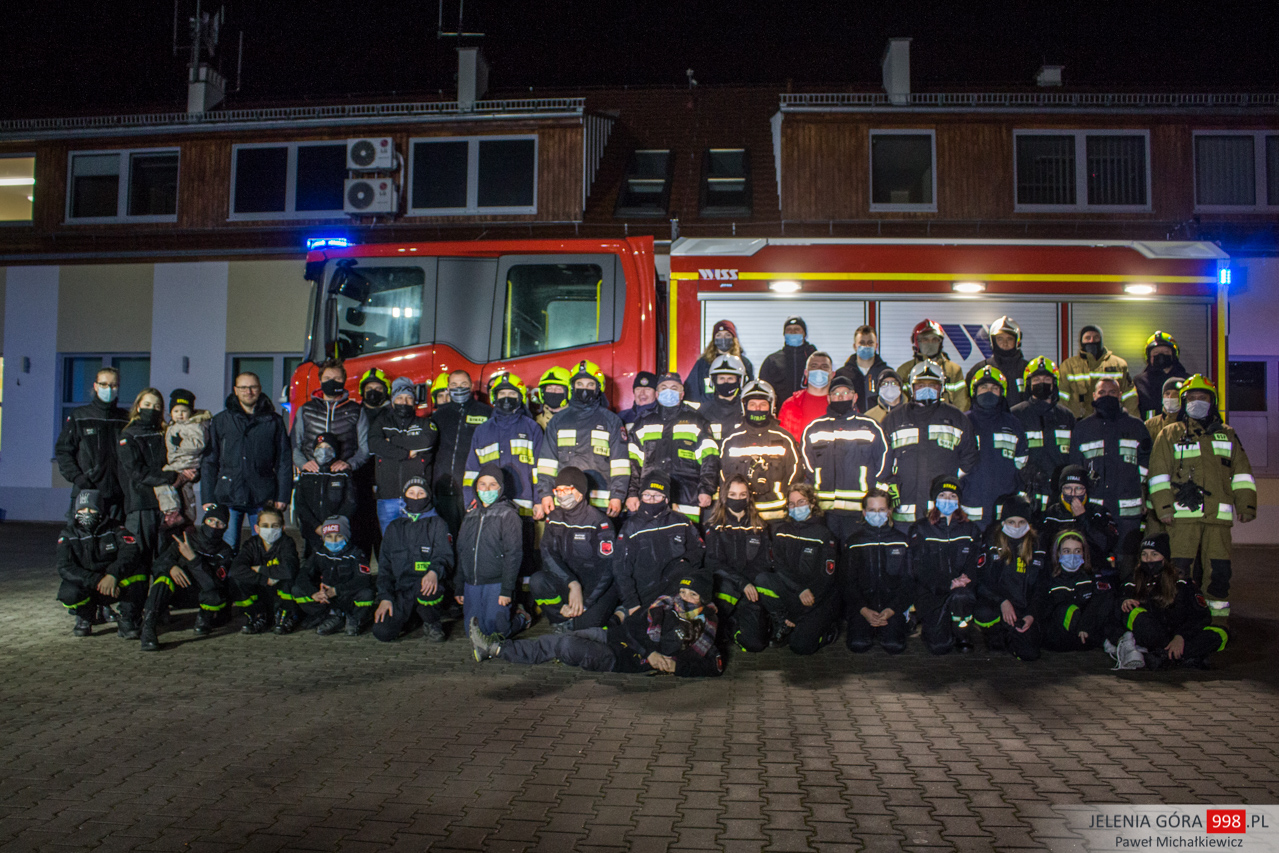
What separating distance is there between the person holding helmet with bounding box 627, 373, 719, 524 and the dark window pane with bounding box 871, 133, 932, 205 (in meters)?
8.74

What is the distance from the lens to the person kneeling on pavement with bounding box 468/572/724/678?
5.36 metres

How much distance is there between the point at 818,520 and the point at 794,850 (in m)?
3.42

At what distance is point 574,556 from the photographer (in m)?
6.17

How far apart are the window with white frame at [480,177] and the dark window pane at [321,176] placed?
1346mm

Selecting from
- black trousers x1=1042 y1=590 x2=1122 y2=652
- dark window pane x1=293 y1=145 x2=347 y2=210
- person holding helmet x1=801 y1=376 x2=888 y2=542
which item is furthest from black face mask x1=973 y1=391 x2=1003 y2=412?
dark window pane x1=293 y1=145 x2=347 y2=210

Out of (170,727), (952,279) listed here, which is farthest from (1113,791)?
(952,279)

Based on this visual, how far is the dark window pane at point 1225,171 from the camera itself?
13.4 meters

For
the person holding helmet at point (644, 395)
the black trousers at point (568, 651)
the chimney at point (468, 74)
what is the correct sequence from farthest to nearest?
1. the chimney at point (468, 74)
2. the person holding helmet at point (644, 395)
3. the black trousers at point (568, 651)

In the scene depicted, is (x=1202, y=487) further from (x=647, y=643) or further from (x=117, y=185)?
(x=117, y=185)

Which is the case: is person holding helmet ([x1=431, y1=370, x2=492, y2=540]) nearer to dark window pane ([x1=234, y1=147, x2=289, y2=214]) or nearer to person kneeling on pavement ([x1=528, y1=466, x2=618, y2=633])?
person kneeling on pavement ([x1=528, y1=466, x2=618, y2=633])

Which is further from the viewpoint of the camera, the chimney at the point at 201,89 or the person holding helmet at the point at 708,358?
the chimney at the point at 201,89

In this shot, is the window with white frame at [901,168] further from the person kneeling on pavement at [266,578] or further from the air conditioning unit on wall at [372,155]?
the person kneeling on pavement at [266,578]

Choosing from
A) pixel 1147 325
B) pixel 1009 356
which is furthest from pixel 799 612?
pixel 1147 325

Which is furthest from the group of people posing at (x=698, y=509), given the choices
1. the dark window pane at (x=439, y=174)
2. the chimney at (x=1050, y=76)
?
the chimney at (x=1050, y=76)
